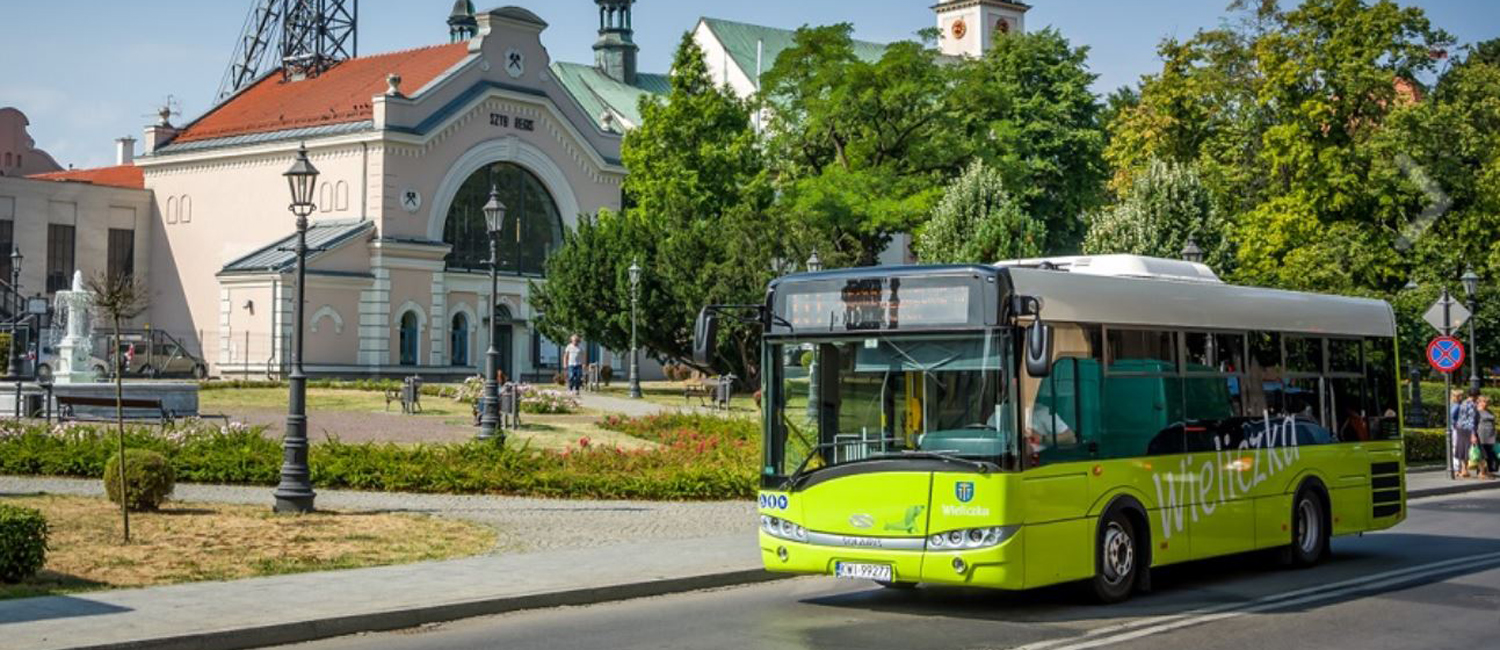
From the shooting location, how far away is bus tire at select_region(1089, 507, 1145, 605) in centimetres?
1391

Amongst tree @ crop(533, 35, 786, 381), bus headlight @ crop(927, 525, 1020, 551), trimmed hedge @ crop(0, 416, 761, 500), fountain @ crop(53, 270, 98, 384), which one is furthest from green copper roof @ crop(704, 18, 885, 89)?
bus headlight @ crop(927, 525, 1020, 551)

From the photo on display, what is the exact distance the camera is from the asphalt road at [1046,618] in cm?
1213

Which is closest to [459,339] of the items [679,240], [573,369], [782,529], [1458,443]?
[679,240]

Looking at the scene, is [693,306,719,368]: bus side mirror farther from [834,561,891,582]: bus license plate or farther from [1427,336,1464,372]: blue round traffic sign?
[1427,336,1464,372]: blue round traffic sign

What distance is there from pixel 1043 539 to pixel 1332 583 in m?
4.32

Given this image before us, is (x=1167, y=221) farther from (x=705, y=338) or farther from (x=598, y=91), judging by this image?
(x=598, y=91)

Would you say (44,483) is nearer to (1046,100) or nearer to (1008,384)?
(1008,384)

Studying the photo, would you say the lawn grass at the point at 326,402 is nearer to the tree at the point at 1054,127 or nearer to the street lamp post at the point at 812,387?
the street lamp post at the point at 812,387

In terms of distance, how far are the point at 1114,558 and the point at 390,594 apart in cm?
615

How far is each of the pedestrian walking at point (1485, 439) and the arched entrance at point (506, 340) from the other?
4088cm

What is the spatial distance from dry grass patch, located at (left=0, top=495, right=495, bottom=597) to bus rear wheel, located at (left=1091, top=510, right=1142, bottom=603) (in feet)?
21.8

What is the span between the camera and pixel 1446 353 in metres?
32.2

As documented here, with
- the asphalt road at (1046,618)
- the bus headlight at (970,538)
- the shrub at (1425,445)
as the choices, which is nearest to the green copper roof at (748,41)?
the shrub at (1425,445)

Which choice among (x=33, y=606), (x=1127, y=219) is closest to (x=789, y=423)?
(x=33, y=606)
